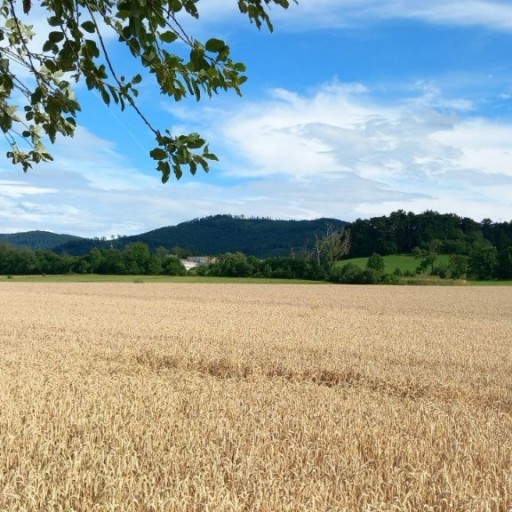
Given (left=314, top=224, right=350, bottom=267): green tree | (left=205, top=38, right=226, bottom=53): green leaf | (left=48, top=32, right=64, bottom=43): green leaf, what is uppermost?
(left=314, top=224, right=350, bottom=267): green tree

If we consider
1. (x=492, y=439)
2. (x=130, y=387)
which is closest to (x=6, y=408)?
(x=130, y=387)

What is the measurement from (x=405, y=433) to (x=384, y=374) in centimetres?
486

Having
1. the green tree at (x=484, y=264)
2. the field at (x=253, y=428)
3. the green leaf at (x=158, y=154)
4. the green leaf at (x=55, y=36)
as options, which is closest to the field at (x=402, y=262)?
the green tree at (x=484, y=264)

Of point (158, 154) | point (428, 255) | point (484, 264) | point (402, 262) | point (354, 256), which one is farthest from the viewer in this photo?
point (354, 256)

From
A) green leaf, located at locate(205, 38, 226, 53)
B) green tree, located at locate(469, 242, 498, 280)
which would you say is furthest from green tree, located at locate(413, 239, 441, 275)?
green leaf, located at locate(205, 38, 226, 53)

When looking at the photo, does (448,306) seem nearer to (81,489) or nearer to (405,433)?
(405,433)

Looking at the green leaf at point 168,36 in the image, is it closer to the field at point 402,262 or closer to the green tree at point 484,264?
the green tree at point 484,264

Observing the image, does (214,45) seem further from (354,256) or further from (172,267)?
(354,256)

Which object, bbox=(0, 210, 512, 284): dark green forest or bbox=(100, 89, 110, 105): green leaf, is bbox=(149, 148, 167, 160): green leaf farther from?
bbox=(0, 210, 512, 284): dark green forest

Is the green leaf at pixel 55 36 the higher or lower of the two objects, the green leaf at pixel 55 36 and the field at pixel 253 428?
the higher

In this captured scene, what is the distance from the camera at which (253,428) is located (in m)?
7.16

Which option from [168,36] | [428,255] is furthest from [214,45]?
[428,255]

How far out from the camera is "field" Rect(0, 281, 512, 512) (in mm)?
4980

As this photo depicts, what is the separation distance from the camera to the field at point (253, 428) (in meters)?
4.98
